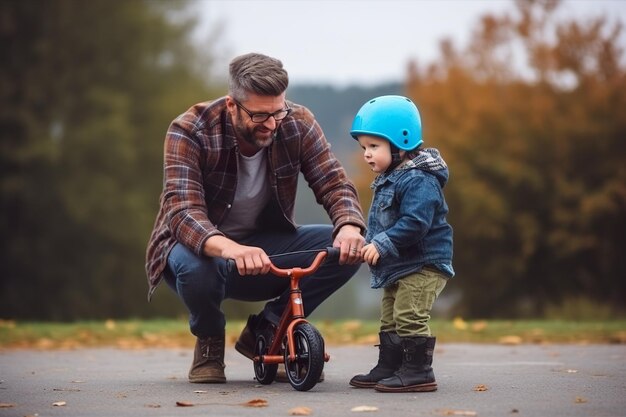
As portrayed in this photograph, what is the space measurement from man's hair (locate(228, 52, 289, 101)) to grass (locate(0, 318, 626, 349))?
4.35 m

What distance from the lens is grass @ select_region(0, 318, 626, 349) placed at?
392 inches

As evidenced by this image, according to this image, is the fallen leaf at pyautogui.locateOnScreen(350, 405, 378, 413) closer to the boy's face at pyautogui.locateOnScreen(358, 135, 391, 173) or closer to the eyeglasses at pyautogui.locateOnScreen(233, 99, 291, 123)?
the boy's face at pyautogui.locateOnScreen(358, 135, 391, 173)

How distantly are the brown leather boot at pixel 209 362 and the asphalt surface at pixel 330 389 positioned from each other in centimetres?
11

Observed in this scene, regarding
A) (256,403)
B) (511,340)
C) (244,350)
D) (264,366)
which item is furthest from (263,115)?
(511,340)

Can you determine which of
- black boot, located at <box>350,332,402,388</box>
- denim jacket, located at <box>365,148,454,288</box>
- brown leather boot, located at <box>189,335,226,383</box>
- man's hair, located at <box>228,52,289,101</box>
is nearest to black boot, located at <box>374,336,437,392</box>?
black boot, located at <box>350,332,402,388</box>

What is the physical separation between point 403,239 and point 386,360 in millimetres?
714

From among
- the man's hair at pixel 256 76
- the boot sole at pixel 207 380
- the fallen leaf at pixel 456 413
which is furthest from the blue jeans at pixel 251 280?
the fallen leaf at pixel 456 413

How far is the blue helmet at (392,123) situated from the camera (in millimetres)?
5695

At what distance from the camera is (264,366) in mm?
5977

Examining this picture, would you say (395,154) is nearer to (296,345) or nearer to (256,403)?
(296,345)

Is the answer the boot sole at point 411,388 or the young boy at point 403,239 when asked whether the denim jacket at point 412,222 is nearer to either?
the young boy at point 403,239

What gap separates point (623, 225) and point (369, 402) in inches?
949

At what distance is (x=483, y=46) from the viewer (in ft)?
103

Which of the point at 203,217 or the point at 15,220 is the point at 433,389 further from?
the point at 15,220
